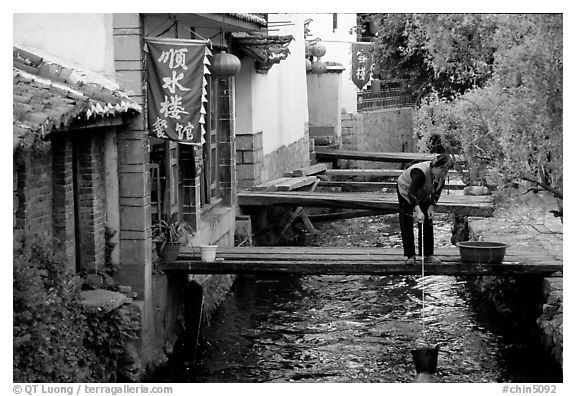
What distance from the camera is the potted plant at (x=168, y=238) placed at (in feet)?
41.0

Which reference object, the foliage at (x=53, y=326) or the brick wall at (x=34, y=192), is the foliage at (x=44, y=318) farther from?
the brick wall at (x=34, y=192)

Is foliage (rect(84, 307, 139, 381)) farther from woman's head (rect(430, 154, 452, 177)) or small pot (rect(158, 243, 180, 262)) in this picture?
woman's head (rect(430, 154, 452, 177))

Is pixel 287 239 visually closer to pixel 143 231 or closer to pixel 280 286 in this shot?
pixel 280 286

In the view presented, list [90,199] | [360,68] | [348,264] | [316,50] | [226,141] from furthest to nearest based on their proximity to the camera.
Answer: [360,68]
[316,50]
[226,141]
[348,264]
[90,199]

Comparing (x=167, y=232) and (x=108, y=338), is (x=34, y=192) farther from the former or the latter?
(x=167, y=232)

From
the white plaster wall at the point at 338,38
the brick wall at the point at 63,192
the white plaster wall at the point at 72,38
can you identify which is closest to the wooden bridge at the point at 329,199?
the white plaster wall at the point at 72,38

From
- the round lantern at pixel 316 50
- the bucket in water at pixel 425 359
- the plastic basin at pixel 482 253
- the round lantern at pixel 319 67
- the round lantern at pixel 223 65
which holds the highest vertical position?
the round lantern at pixel 316 50

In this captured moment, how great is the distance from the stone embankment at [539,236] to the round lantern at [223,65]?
15.3 ft

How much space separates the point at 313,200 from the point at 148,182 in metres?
6.45

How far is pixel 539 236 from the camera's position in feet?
48.9

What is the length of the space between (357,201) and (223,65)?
12.9 ft

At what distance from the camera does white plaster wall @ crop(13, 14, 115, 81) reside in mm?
11234

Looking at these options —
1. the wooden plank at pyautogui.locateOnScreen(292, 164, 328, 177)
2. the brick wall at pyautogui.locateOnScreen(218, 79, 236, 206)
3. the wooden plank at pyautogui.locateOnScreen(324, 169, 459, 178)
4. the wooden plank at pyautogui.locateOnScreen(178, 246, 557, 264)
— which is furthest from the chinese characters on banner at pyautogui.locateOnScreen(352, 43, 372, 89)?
the wooden plank at pyautogui.locateOnScreen(178, 246, 557, 264)

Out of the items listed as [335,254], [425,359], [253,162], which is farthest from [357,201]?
[425,359]
